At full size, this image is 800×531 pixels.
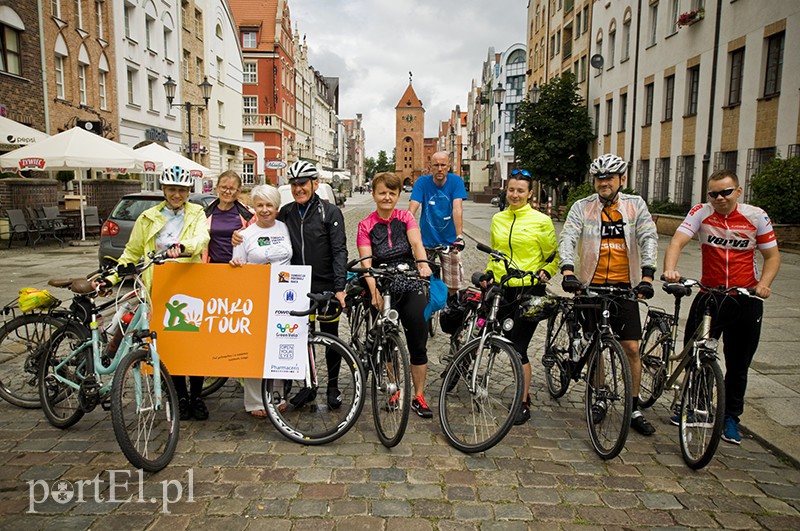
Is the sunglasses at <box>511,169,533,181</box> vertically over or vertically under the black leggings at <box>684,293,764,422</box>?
over

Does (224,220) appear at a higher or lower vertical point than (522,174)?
lower

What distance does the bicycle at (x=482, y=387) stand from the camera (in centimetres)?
445

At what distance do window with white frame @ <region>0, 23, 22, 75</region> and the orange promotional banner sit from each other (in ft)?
62.2

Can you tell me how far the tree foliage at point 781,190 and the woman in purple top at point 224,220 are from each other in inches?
584

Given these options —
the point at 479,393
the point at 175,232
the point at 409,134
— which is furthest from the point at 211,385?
the point at 409,134

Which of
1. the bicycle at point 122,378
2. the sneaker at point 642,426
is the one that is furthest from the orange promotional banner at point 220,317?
the sneaker at point 642,426

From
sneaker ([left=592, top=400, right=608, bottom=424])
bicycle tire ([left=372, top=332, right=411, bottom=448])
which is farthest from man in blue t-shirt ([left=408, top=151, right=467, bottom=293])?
sneaker ([left=592, top=400, right=608, bottom=424])

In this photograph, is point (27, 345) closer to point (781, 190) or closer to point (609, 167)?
point (609, 167)

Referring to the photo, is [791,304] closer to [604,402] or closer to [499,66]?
[604,402]

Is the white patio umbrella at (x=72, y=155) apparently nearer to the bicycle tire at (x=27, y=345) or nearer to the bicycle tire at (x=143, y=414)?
the bicycle tire at (x=27, y=345)

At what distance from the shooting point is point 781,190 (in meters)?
16.0

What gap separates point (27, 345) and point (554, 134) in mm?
30736

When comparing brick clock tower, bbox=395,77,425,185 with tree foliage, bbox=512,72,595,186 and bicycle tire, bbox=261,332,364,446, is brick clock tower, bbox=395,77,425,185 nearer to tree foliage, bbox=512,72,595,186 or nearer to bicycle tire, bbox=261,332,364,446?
tree foliage, bbox=512,72,595,186

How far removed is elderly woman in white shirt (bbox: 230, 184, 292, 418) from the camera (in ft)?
16.0
